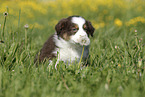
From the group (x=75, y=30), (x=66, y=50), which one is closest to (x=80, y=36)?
(x=75, y=30)

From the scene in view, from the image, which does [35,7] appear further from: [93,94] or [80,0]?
[93,94]

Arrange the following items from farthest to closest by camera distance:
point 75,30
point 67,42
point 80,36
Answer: point 67,42
point 75,30
point 80,36

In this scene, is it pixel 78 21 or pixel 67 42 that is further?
pixel 67 42

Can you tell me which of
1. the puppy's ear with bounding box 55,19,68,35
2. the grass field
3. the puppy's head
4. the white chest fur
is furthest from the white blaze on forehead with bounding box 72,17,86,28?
the grass field

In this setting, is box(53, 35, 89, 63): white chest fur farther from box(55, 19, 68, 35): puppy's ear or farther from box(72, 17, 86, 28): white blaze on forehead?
box(72, 17, 86, 28): white blaze on forehead

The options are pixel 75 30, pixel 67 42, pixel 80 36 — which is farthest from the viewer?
pixel 67 42

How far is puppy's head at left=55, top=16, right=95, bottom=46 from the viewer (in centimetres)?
338

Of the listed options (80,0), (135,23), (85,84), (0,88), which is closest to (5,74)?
(0,88)

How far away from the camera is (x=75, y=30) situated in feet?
11.7

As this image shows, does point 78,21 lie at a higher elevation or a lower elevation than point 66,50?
higher

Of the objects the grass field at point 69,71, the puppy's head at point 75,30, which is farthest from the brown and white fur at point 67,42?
the grass field at point 69,71

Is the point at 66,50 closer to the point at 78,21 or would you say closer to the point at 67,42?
the point at 67,42

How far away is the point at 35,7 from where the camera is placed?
33.7ft

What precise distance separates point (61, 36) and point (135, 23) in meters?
3.03
